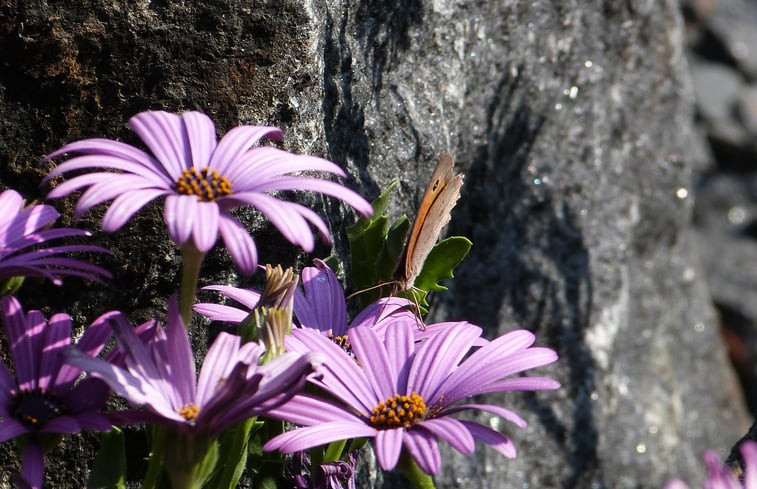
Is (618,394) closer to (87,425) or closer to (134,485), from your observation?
(134,485)

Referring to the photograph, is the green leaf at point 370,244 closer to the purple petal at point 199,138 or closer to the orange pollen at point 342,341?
the orange pollen at point 342,341

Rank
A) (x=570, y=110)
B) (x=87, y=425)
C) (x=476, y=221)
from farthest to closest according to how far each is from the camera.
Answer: (x=570, y=110), (x=476, y=221), (x=87, y=425)

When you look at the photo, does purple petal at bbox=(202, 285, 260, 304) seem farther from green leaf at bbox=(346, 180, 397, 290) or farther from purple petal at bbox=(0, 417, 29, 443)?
purple petal at bbox=(0, 417, 29, 443)

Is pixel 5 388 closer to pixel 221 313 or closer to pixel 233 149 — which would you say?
pixel 221 313

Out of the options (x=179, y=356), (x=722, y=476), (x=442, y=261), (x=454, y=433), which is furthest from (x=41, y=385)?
(x=722, y=476)

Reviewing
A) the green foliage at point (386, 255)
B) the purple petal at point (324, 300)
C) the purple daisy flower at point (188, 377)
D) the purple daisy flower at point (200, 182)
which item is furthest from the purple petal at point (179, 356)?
the green foliage at point (386, 255)

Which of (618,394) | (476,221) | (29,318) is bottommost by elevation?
(618,394)

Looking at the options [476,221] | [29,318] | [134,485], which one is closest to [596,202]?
[476,221]
